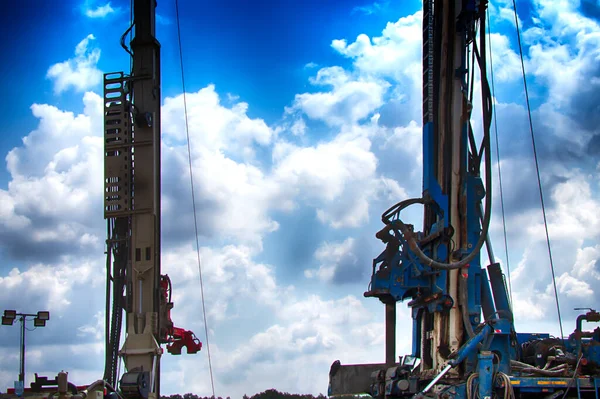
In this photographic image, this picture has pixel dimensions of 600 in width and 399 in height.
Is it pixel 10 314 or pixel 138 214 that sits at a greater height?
pixel 138 214

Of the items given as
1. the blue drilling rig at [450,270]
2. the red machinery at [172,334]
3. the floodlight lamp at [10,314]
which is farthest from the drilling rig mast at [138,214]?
the blue drilling rig at [450,270]

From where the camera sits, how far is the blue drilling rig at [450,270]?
51.9ft

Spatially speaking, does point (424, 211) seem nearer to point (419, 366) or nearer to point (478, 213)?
point (478, 213)

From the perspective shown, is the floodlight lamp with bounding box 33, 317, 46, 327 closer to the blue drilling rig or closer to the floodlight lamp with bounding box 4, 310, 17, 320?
the floodlight lamp with bounding box 4, 310, 17, 320

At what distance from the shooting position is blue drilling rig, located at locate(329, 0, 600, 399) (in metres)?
15.8

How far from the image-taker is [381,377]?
16.7 metres

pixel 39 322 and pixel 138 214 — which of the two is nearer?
pixel 138 214

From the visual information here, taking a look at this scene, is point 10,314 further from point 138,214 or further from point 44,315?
point 138,214

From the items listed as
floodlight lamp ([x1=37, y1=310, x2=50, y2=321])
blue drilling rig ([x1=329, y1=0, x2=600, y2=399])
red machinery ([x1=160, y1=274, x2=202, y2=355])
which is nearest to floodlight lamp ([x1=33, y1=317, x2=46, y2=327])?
floodlight lamp ([x1=37, y1=310, x2=50, y2=321])

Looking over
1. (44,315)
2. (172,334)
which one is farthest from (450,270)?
(44,315)

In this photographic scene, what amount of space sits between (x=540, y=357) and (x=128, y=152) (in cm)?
1141

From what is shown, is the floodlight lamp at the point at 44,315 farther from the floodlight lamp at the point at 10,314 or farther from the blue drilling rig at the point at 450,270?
the blue drilling rig at the point at 450,270

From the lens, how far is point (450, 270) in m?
16.9

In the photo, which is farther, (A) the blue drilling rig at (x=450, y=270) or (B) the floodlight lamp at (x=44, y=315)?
(B) the floodlight lamp at (x=44, y=315)
